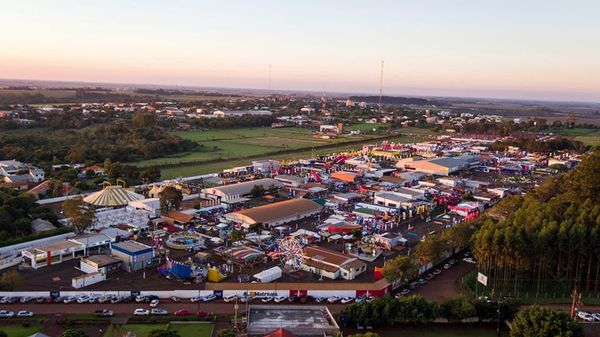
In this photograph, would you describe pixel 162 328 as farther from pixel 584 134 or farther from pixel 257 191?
pixel 584 134

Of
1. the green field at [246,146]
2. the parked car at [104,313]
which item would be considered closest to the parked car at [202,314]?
the parked car at [104,313]

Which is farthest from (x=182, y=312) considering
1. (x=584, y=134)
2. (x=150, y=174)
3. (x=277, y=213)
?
(x=584, y=134)

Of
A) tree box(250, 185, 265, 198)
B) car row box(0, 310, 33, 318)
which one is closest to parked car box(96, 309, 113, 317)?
car row box(0, 310, 33, 318)

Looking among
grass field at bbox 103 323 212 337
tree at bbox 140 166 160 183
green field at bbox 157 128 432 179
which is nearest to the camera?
grass field at bbox 103 323 212 337

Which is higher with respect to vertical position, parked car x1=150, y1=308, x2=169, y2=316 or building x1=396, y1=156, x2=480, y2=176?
building x1=396, y1=156, x2=480, y2=176

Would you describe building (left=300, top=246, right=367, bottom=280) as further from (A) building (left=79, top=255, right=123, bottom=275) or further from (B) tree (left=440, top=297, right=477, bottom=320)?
(A) building (left=79, top=255, right=123, bottom=275)

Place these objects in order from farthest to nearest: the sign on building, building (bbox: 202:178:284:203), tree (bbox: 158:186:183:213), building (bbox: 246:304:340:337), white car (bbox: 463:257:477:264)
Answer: building (bbox: 202:178:284:203) → tree (bbox: 158:186:183:213) → white car (bbox: 463:257:477:264) → the sign on building → building (bbox: 246:304:340:337)

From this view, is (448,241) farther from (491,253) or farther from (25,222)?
(25,222)
